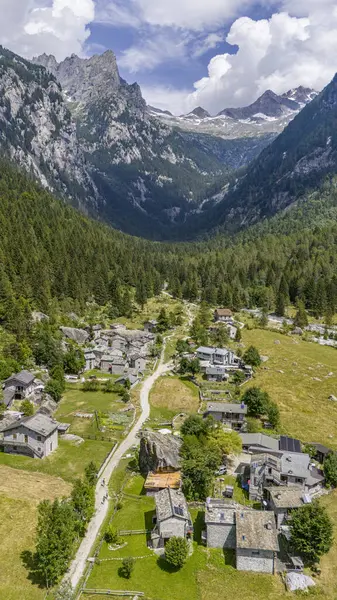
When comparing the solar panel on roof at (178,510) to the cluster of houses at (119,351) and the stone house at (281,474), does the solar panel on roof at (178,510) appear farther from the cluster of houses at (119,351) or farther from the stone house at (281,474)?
the cluster of houses at (119,351)

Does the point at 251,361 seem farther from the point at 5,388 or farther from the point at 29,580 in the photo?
the point at 29,580

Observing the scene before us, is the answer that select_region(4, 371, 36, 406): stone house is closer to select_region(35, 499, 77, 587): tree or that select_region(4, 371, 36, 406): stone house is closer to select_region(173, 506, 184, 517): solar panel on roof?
select_region(35, 499, 77, 587): tree

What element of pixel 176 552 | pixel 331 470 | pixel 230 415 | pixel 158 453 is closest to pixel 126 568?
pixel 176 552

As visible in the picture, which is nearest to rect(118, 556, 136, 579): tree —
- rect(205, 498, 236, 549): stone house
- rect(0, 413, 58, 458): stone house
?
rect(205, 498, 236, 549): stone house

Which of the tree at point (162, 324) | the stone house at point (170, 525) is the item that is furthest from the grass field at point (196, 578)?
the tree at point (162, 324)

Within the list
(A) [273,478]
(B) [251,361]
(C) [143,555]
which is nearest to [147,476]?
(C) [143,555]
